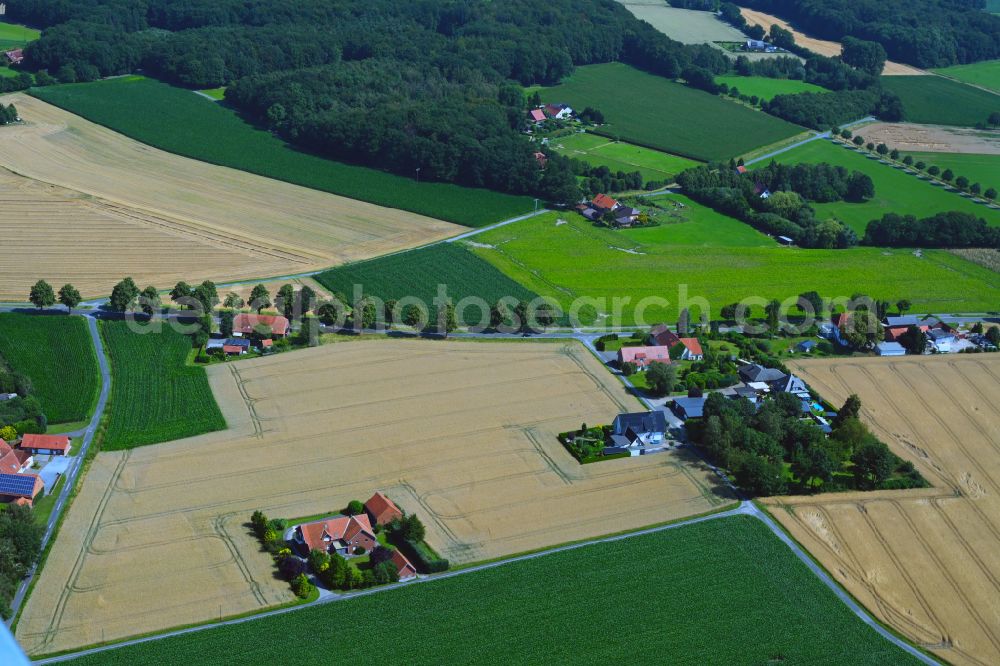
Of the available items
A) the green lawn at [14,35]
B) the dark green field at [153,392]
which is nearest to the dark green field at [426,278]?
the dark green field at [153,392]

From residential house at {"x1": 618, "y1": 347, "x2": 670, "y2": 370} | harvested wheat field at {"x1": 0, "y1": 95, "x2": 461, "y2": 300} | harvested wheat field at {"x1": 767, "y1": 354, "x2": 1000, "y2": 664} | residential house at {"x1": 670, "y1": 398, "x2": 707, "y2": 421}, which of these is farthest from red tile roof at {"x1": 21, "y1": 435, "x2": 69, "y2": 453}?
harvested wheat field at {"x1": 767, "y1": 354, "x2": 1000, "y2": 664}

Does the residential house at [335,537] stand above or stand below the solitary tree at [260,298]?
below

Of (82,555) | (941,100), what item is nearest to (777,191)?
(941,100)

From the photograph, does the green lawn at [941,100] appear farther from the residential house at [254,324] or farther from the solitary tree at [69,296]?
the solitary tree at [69,296]

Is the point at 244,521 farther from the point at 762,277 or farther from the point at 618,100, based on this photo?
the point at 618,100

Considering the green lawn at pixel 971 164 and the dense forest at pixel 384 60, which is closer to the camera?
the dense forest at pixel 384 60

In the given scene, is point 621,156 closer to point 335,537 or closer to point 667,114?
point 667,114

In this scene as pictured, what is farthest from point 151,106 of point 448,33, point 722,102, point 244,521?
point 244,521
